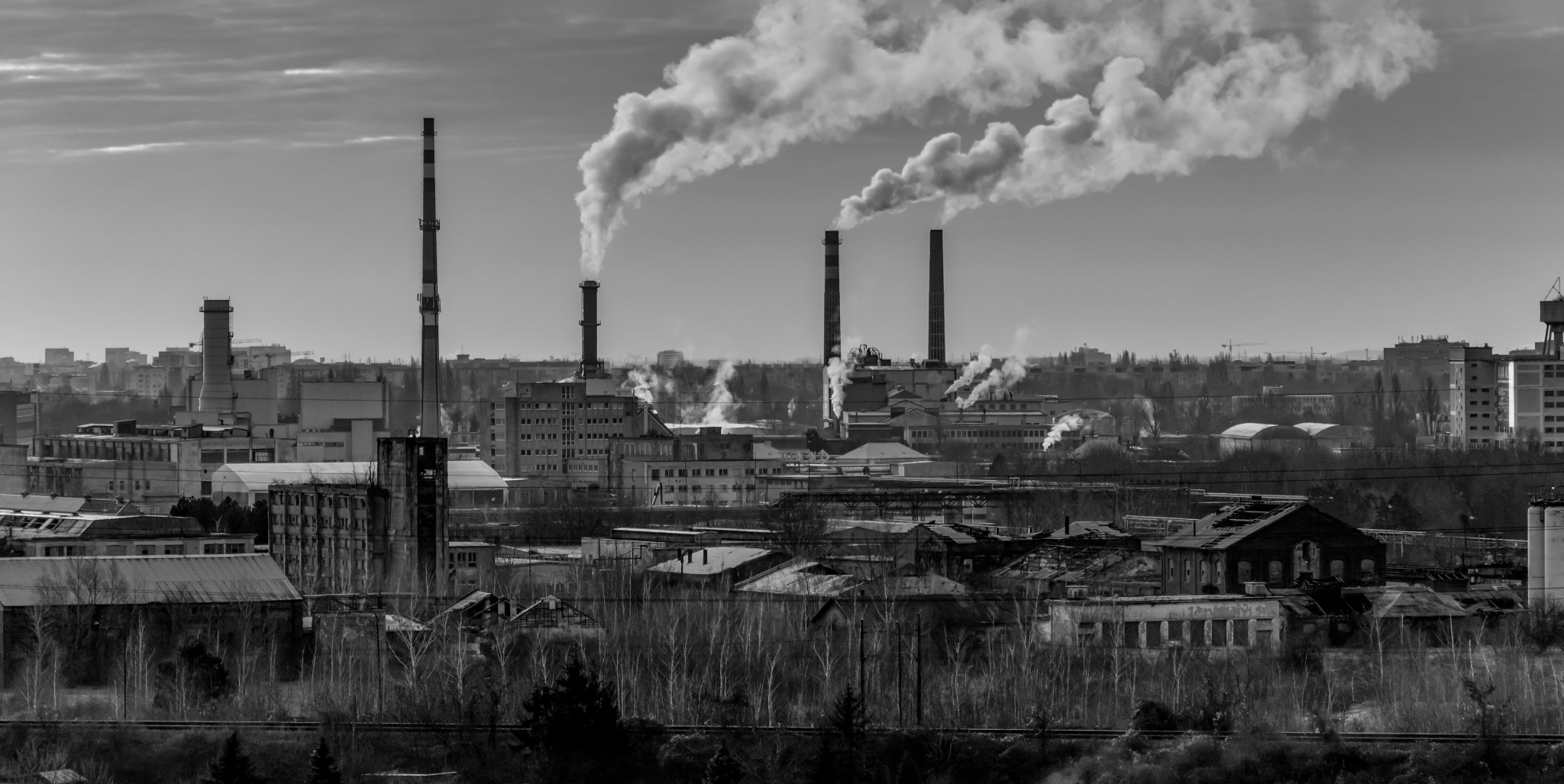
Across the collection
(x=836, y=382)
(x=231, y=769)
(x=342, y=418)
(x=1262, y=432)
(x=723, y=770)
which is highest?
(x=836, y=382)

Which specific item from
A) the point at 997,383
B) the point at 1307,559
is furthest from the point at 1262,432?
the point at 1307,559

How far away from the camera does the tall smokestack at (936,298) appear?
Answer: 7238 centimetres

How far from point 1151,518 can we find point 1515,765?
19395 millimetres

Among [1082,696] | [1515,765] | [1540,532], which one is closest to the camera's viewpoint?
[1515,765]

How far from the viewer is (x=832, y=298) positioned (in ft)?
232

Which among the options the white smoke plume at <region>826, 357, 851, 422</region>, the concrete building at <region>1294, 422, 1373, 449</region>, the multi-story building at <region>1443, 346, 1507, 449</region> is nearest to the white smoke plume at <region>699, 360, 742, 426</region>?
the white smoke plume at <region>826, 357, 851, 422</region>

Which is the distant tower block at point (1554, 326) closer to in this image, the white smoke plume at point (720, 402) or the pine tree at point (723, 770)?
the white smoke plume at point (720, 402)

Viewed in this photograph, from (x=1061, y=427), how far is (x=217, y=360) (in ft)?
75.6

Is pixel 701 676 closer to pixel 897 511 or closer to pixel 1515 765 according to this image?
pixel 1515 765

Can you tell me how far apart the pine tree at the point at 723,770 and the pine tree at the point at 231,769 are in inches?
126

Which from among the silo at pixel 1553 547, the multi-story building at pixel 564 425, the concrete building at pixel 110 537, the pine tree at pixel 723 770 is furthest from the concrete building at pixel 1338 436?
the pine tree at pixel 723 770

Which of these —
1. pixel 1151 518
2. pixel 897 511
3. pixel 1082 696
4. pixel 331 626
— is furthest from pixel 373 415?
pixel 1082 696

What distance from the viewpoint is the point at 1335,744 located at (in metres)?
19.0

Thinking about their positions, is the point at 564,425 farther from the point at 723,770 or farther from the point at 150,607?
the point at 723,770
